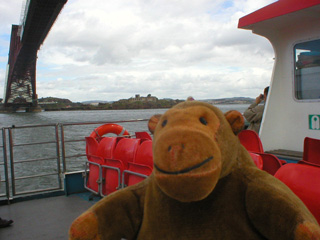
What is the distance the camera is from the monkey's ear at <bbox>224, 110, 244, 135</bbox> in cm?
139

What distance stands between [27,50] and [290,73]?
84.1ft

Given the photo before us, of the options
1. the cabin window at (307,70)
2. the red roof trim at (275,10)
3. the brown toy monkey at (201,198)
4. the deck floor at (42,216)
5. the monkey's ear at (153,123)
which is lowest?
the deck floor at (42,216)

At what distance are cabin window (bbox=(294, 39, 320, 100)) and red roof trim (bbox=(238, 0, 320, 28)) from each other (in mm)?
644

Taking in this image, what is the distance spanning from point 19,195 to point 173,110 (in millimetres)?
4135

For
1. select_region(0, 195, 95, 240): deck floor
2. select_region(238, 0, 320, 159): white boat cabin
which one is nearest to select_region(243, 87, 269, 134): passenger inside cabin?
select_region(238, 0, 320, 159): white boat cabin

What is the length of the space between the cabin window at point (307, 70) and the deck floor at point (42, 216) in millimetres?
3325

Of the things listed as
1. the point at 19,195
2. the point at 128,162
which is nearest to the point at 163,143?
the point at 128,162

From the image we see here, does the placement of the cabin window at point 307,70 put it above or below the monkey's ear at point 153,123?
above

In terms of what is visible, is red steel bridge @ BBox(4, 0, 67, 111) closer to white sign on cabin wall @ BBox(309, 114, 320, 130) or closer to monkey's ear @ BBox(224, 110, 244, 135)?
white sign on cabin wall @ BBox(309, 114, 320, 130)

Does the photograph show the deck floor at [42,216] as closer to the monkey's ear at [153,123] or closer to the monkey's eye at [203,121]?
the monkey's ear at [153,123]

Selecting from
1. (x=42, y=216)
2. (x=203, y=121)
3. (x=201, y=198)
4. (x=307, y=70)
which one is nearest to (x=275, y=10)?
(x=307, y=70)

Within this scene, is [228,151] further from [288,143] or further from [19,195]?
[19,195]

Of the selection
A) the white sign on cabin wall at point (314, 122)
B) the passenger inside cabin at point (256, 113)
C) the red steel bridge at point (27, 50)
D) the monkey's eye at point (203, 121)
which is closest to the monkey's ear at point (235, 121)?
the monkey's eye at point (203, 121)

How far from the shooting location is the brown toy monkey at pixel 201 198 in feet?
3.75
